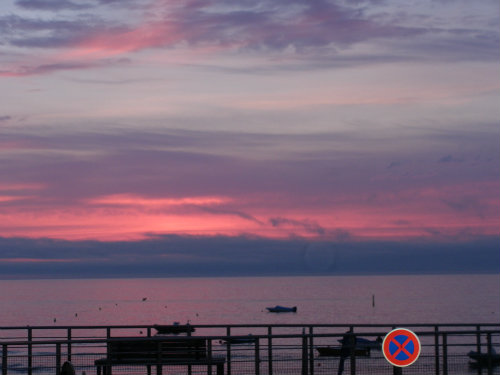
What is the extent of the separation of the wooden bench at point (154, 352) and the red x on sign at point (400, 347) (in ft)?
16.5

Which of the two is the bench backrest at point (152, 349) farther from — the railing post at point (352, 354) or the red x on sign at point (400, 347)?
the red x on sign at point (400, 347)

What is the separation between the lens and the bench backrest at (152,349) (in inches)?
663

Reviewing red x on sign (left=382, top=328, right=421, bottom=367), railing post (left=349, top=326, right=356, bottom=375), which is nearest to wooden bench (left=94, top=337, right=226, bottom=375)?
railing post (left=349, top=326, right=356, bottom=375)

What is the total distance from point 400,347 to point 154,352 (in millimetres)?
5451

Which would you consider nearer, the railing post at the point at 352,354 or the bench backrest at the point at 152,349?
the railing post at the point at 352,354

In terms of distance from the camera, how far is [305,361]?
1681 cm

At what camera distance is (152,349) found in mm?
17172

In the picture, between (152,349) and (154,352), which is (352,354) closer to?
(154,352)

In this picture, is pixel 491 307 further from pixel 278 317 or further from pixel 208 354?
pixel 208 354

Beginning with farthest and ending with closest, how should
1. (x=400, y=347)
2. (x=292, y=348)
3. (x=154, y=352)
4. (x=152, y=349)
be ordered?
(x=292, y=348) < (x=152, y=349) < (x=154, y=352) < (x=400, y=347)

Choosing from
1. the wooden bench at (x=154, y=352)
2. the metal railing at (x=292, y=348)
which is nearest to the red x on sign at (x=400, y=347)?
the metal railing at (x=292, y=348)

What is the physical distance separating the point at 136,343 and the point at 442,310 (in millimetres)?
134715

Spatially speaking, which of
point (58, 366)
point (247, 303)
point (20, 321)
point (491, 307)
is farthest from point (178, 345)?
point (247, 303)

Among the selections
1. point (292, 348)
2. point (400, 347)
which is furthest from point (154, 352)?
point (400, 347)
